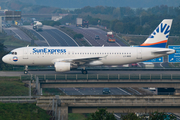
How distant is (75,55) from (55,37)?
Answer: 11201cm

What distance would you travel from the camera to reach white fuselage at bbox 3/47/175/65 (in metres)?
58.1

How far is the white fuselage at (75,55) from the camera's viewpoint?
58062 millimetres

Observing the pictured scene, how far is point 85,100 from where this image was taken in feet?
134

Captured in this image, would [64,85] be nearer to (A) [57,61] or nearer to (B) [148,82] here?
(A) [57,61]

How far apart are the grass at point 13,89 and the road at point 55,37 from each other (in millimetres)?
96995

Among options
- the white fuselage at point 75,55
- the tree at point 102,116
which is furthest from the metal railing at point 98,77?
the tree at point 102,116

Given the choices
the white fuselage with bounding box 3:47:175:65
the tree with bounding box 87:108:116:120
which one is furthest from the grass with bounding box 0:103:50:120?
the white fuselage with bounding box 3:47:175:65

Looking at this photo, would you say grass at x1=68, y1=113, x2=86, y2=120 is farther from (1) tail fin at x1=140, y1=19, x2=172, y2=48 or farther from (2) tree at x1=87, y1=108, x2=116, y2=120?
(2) tree at x1=87, y1=108, x2=116, y2=120

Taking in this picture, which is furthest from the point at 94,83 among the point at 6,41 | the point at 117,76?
the point at 6,41

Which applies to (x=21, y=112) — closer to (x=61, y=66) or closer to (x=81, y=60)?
(x=61, y=66)

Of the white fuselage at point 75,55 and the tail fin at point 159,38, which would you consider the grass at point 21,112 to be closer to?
the white fuselage at point 75,55

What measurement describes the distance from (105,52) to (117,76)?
6302mm

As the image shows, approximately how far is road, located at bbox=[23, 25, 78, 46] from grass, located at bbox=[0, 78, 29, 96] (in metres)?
97.0

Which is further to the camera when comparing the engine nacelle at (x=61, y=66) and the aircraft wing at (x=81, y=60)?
the aircraft wing at (x=81, y=60)
